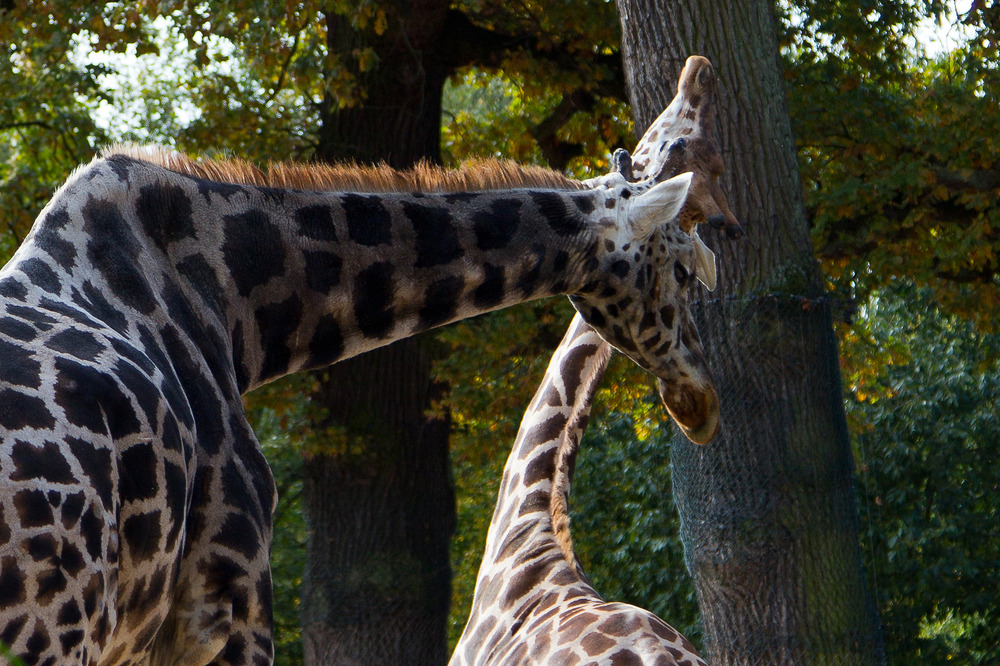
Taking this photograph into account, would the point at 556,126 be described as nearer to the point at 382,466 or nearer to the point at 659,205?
the point at 382,466

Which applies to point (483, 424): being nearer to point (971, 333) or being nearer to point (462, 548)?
point (462, 548)

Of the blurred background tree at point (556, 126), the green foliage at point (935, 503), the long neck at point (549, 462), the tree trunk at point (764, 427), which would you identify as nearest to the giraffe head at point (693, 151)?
the long neck at point (549, 462)

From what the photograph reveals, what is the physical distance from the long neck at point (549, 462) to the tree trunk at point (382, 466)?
480 centimetres

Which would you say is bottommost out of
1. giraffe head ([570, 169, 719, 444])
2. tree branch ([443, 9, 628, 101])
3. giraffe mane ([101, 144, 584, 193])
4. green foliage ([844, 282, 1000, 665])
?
green foliage ([844, 282, 1000, 665])

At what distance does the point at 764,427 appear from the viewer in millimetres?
5398

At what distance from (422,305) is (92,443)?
1.23 metres

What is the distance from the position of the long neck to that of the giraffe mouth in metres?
0.48

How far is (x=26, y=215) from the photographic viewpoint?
9.92m

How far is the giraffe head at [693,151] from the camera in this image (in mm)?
4133

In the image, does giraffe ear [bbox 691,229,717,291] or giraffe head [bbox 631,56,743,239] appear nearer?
giraffe ear [bbox 691,229,717,291]

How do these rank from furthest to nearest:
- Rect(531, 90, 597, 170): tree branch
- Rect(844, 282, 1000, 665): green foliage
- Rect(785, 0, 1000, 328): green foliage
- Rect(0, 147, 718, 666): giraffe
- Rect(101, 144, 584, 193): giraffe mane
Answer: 1. Rect(844, 282, 1000, 665): green foliage
2. Rect(531, 90, 597, 170): tree branch
3. Rect(785, 0, 1000, 328): green foliage
4. Rect(101, 144, 584, 193): giraffe mane
5. Rect(0, 147, 718, 666): giraffe

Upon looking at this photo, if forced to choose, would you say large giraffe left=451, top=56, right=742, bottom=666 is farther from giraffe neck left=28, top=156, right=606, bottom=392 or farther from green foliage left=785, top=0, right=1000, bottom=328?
green foliage left=785, top=0, right=1000, bottom=328

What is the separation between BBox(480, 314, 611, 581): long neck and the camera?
4277mm

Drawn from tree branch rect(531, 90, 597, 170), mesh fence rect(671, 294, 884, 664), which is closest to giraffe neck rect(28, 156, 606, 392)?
mesh fence rect(671, 294, 884, 664)
